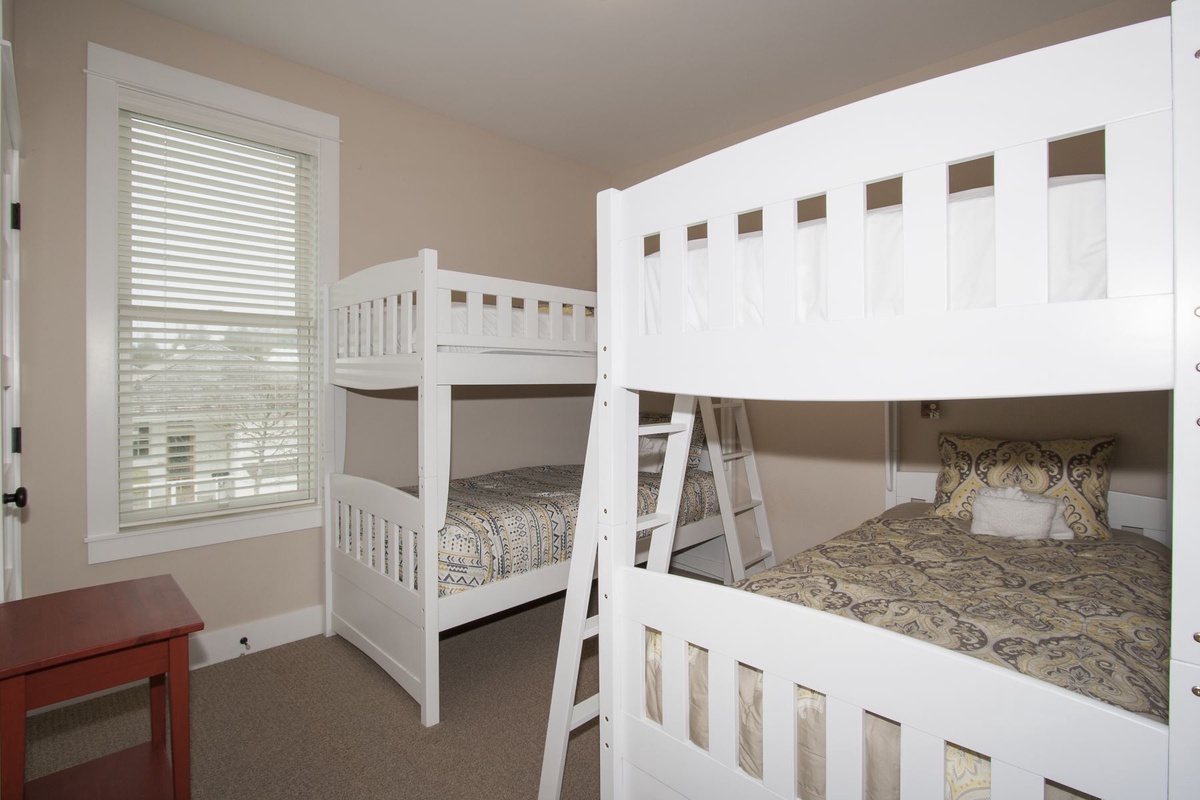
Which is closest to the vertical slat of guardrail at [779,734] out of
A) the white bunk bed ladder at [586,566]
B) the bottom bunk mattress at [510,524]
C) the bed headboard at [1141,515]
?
Answer: the white bunk bed ladder at [586,566]

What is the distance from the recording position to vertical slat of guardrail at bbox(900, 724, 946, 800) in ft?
2.68

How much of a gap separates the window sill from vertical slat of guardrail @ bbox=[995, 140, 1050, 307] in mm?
2766

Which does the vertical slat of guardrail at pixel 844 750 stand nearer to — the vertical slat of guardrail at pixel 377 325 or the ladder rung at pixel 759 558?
the vertical slat of guardrail at pixel 377 325

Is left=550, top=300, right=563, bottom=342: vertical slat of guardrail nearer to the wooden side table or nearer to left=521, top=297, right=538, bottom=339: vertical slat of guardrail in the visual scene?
left=521, top=297, right=538, bottom=339: vertical slat of guardrail

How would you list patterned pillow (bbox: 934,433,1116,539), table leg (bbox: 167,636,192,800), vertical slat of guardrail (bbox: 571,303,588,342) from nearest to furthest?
table leg (bbox: 167,636,192,800) → patterned pillow (bbox: 934,433,1116,539) → vertical slat of guardrail (bbox: 571,303,588,342)

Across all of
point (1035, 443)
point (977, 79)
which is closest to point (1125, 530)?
point (1035, 443)

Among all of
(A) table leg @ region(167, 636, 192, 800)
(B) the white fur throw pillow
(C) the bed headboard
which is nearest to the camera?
(A) table leg @ region(167, 636, 192, 800)

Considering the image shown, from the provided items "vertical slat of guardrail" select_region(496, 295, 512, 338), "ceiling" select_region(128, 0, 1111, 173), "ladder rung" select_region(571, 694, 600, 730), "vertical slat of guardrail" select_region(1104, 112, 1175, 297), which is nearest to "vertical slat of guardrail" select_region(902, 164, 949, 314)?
"vertical slat of guardrail" select_region(1104, 112, 1175, 297)

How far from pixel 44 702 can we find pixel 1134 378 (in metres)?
1.84

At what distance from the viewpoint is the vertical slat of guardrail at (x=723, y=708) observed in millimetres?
1048

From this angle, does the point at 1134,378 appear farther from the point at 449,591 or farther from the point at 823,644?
the point at 449,591

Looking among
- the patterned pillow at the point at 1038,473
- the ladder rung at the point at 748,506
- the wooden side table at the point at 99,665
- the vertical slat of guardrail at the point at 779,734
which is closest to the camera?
the vertical slat of guardrail at the point at 779,734

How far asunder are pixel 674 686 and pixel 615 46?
2.49m

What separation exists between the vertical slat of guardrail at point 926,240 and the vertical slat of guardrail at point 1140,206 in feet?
0.55
